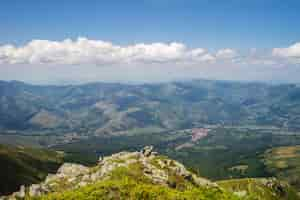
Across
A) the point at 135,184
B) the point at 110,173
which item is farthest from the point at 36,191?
the point at 135,184

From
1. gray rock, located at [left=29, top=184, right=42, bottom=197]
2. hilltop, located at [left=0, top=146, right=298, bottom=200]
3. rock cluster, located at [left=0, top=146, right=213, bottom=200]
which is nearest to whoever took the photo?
hilltop, located at [left=0, top=146, right=298, bottom=200]

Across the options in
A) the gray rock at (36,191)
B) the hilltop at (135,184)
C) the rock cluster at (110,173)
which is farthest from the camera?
the gray rock at (36,191)

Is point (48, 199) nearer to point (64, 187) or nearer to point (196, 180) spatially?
point (64, 187)

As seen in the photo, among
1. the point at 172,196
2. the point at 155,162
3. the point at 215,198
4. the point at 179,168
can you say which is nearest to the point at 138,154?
the point at 155,162

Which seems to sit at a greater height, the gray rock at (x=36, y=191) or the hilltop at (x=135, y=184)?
the hilltop at (x=135, y=184)

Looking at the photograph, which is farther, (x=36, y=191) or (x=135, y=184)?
(x=36, y=191)

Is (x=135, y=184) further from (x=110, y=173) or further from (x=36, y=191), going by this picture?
(x=36, y=191)

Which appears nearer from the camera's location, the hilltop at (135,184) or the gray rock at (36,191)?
the hilltop at (135,184)

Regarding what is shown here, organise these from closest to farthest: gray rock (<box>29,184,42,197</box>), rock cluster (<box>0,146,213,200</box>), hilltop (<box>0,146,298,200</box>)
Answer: hilltop (<box>0,146,298,200</box>) → rock cluster (<box>0,146,213,200</box>) → gray rock (<box>29,184,42,197</box>)

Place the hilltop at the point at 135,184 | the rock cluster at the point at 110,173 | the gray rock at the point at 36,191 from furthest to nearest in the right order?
the gray rock at the point at 36,191 → the rock cluster at the point at 110,173 → the hilltop at the point at 135,184

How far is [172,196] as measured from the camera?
8469 centimetres

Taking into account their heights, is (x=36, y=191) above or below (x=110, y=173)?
below

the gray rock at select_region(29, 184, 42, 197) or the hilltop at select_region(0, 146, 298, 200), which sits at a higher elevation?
the hilltop at select_region(0, 146, 298, 200)

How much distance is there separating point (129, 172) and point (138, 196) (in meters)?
41.0
